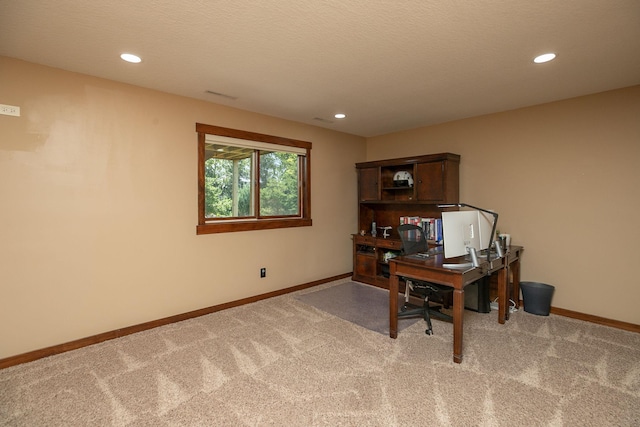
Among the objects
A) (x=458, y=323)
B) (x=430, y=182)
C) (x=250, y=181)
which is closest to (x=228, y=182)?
(x=250, y=181)

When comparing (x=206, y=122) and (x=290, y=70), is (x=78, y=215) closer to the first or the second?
(x=206, y=122)

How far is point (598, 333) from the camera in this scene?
3.04 meters

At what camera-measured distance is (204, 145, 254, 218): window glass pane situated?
12.2 feet

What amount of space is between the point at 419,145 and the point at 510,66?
215cm

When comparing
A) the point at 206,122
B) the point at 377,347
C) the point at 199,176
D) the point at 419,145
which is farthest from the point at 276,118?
the point at 377,347

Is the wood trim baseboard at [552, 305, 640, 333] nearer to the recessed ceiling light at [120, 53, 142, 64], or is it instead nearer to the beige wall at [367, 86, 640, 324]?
the beige wall at [367, 86, 640, 324]

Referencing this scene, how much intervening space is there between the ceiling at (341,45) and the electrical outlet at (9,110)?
0.40 metres

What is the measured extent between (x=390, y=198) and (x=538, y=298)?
2324 millimetres

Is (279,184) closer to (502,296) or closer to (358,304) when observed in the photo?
(358,304)

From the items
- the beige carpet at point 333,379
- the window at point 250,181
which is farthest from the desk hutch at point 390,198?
the beige carpet at point 333,379

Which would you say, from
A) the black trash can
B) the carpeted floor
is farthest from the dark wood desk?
the carpeted floor

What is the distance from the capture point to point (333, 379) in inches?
89.7

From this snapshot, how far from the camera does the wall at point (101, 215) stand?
2.52m

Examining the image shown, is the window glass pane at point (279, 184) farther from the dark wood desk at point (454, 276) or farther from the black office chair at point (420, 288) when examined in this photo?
the dark wood desk at point (454, 276)
